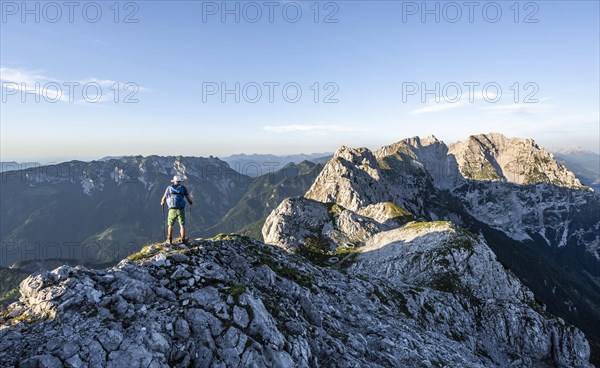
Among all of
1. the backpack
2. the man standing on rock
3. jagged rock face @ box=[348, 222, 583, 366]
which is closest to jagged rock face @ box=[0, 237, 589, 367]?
the man standing on rock

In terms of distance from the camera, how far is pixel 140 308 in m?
19.0

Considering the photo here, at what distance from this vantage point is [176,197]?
26469 millimetres

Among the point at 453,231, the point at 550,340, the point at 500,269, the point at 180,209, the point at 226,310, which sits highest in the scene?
the point at 180,209

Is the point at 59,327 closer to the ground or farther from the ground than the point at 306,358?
farther from the ground

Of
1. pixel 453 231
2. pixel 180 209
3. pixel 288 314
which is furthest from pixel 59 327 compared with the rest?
pixel 453 231

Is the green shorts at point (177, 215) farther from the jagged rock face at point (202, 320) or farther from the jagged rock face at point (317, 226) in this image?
the jagged rock face at point (317, 226)

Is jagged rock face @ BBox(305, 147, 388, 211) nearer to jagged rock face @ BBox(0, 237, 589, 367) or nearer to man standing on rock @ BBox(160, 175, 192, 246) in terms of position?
jagged rock face @ BBox(0, 237, 589, 367)

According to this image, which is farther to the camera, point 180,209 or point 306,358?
point 180,209

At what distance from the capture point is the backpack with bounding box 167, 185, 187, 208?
26438 mm

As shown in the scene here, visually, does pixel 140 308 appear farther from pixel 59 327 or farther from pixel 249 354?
pixel 249 354

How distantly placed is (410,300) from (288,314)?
33902 millimetres

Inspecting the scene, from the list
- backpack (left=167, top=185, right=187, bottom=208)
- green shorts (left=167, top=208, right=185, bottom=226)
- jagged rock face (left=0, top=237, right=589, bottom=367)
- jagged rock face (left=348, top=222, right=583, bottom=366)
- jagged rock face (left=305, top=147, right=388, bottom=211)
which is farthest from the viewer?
jagged rock face (left=305, top=147, right=388, bottom=211)

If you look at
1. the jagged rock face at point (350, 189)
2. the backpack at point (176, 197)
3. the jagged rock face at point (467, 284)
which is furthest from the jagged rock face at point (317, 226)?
the backpack at point (176, 197)

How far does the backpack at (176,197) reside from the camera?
86.7 ft
